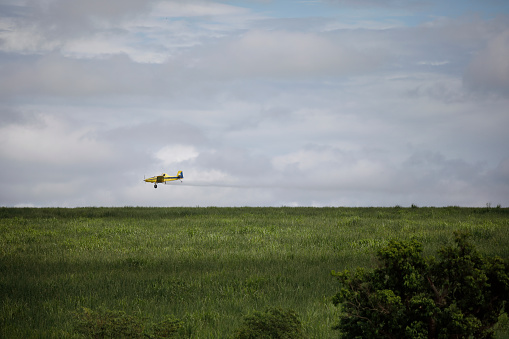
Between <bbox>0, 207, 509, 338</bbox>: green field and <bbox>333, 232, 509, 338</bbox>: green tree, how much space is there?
1.23 m

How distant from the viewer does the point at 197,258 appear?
16906 millimetres

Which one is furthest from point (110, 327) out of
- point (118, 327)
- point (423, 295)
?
point (423, 295)

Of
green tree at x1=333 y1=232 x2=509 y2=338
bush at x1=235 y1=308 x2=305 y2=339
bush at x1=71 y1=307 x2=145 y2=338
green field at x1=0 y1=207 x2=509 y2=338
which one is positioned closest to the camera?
green tree at x1=333 y1=232 x2=509 y2=338

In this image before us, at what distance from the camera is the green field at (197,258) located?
1027 centimetres

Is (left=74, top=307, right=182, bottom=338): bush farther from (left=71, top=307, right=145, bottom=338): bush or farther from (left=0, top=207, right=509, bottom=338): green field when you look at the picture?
(left=0, top=207, right=509, bottom=338): green field

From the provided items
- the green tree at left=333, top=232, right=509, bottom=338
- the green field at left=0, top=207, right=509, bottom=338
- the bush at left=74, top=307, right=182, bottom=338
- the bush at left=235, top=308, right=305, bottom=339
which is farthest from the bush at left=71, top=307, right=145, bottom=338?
the green tree at left=333, top=232, right=509, bottom=338

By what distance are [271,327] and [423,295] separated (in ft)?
6.96

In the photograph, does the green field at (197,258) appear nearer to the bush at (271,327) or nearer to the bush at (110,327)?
the bush at (110,327)

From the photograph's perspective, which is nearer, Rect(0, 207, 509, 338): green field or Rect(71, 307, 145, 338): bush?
Rect(71, 307, 145, 338): bush

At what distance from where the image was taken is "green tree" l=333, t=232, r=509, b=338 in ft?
20.2

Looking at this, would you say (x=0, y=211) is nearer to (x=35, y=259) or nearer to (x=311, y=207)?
(x=35, y=259)

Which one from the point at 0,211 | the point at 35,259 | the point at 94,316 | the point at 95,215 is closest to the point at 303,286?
the point at 94,316

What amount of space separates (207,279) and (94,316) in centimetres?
579

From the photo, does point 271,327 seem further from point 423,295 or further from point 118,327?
point 118,327
